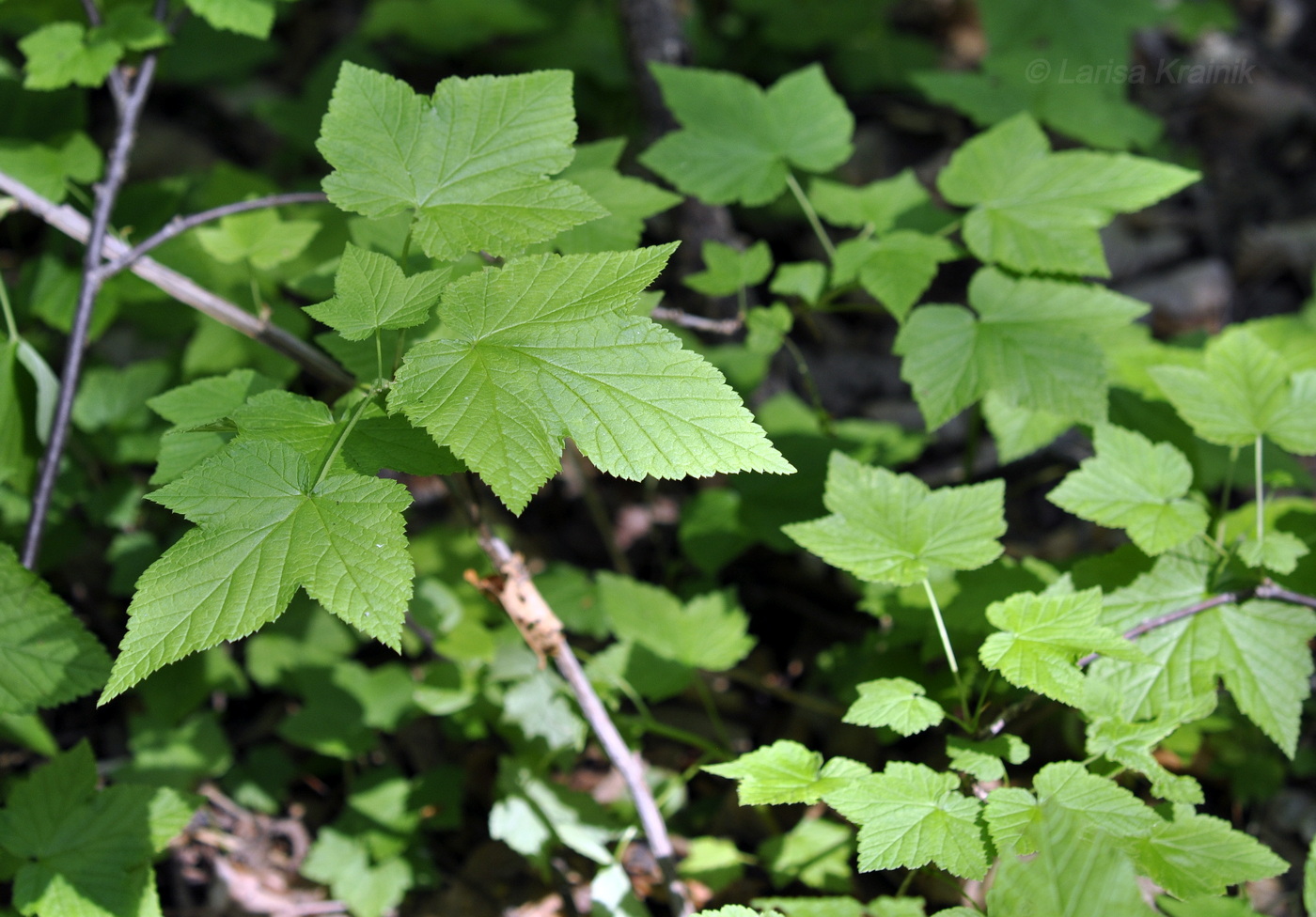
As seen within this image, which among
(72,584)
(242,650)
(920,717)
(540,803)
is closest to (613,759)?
(540,803)

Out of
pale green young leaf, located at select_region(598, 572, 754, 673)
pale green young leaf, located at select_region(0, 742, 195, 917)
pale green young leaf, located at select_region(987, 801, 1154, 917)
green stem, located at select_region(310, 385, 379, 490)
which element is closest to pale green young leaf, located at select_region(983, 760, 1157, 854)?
pale green young leaf, located at select_region(987, 801, 1154, 917)

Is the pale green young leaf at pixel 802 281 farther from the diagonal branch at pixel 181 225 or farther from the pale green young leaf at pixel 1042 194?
the diagonal branch at pixel 181 225

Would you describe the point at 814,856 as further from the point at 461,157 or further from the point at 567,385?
the point at 461,157

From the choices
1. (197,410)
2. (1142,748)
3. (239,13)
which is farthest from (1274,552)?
(239,13)

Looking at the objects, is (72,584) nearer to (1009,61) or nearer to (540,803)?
(540,803)

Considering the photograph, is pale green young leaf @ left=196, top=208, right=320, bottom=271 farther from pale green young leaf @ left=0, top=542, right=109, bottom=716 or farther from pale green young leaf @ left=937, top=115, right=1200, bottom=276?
pale green young leaf @ left=937, top=115, right=1200, bottom=276

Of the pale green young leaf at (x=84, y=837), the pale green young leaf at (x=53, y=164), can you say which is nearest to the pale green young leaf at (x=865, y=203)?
the pale green young leaf at (x=53, y=164)
